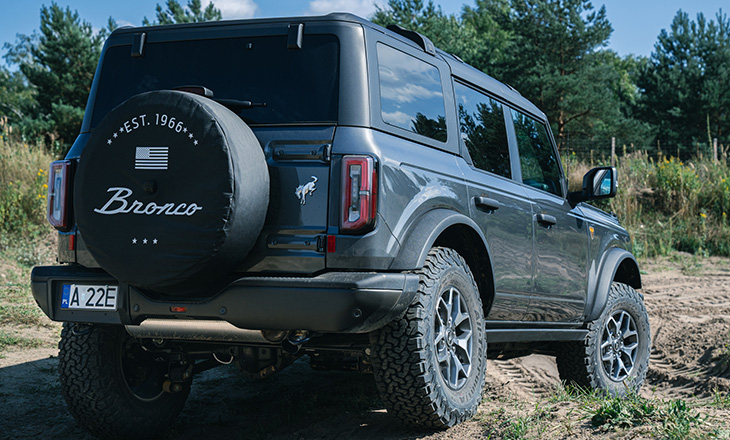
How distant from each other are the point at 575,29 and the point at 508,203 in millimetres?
27013

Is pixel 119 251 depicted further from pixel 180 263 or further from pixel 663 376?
pixel 663 376

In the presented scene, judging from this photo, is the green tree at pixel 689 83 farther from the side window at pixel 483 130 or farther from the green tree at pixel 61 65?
the side window at pixel 483 130

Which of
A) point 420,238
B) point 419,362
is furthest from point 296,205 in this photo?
point 419,362

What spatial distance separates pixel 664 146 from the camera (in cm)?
3145

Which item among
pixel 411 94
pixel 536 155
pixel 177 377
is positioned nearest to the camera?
pixel 411 94

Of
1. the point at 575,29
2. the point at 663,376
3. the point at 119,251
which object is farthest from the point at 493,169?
the point at 575,29

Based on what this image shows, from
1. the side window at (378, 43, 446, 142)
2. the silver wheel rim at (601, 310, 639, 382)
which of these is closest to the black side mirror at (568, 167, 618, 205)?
the silver wheel rim at (601, 310, 639, 382)

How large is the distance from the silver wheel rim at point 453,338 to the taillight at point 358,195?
0.61 meters

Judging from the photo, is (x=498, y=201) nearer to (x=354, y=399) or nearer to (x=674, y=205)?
(x=354, y=399)

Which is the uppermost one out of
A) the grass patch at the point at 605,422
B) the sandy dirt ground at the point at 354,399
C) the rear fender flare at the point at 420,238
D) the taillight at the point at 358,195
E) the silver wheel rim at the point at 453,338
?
the taillight at the point at 358,195

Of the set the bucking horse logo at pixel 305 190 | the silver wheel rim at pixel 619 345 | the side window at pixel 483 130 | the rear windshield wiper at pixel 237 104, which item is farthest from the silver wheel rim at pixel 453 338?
the silver wheel rim at pixel 619 345

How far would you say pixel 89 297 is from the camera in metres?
3.17

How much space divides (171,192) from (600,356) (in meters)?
3.70

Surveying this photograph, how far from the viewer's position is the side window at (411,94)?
128 inches
